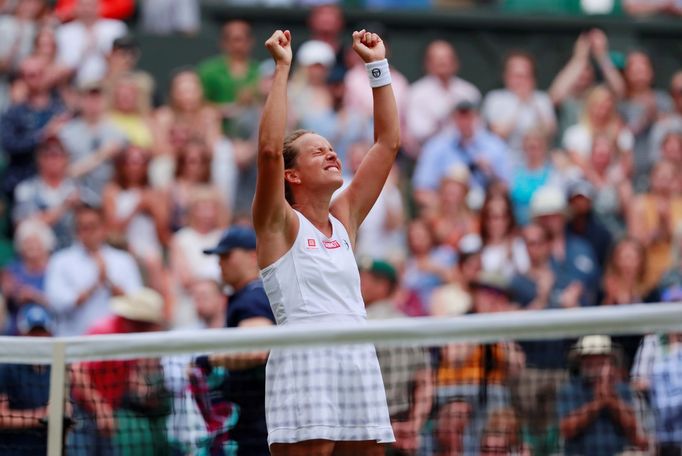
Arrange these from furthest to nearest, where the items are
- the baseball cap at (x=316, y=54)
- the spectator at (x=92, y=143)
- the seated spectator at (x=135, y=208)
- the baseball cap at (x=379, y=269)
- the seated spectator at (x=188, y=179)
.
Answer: the baseball cap at (x=316, y=54) < the spectator at (x=92, y=143) < the seated spectator at (x=188, y=179) < the seated spectator at (x=135, y=208) < the baseball cap at (x=379, y=269)

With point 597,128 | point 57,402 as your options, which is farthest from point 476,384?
point 597,128

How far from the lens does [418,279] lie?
1197cm

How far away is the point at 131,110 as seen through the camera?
1324 centimetres

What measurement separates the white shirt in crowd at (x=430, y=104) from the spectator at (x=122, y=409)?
740cm

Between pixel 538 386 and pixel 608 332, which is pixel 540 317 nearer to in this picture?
pixel 608 332

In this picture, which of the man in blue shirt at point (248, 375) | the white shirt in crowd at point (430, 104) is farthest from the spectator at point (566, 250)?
the man in blue shirt at point (248, 375)

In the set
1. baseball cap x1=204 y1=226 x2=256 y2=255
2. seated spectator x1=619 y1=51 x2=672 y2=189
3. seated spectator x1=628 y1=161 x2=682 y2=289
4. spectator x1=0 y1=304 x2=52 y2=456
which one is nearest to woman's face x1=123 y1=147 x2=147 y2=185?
seated spectator x1=628 y1=161 x2=682 y2=289

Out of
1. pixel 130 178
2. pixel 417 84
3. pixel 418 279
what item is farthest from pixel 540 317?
pixel 417 84

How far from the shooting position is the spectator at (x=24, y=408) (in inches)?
260

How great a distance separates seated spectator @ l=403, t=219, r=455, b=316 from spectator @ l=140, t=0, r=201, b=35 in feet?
12.0

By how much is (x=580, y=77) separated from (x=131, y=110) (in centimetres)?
472

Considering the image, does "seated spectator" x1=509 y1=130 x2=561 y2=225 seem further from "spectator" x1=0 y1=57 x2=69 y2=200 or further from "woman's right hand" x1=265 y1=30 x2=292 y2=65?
"woman's right hand" x1=265 y1=30 x2=292 y2=65

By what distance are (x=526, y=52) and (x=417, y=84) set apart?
1571mm

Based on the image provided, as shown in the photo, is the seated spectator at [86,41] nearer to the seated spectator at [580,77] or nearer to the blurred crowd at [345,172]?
the blurred crowd at [345,172]
